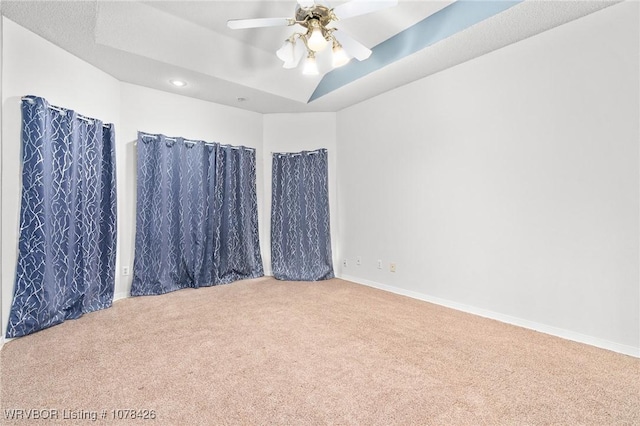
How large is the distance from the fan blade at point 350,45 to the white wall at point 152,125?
7.98 ft

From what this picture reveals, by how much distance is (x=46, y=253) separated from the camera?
8.61 feet

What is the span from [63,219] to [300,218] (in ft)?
→ 8.86

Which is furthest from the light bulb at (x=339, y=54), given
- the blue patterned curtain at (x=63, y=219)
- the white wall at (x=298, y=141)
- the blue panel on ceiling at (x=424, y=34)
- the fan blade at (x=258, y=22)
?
the blue patterned curtain at (x=63, y=219)

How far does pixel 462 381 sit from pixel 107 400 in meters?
1.98

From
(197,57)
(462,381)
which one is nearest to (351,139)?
(197,57)

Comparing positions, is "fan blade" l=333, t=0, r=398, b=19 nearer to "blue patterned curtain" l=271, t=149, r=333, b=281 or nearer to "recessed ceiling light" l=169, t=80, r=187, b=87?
"recessed ceiling light" l=169, t=80, r=187, b=87

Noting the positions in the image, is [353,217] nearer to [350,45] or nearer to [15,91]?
[350,45]

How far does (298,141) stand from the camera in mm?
4742

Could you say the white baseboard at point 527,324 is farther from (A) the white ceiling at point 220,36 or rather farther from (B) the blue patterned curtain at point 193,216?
(A) the white ceiling at point 220,36

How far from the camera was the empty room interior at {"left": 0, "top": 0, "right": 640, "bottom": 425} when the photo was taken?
1.81 metres

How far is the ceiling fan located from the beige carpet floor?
7.23 ft

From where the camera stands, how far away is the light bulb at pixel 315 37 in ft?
7.05

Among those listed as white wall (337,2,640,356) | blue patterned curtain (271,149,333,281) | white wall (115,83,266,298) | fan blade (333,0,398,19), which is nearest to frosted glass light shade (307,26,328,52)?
fan blade (333,0,398,19)

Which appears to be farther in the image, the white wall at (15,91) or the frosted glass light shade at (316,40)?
the white wall at (15,91)
